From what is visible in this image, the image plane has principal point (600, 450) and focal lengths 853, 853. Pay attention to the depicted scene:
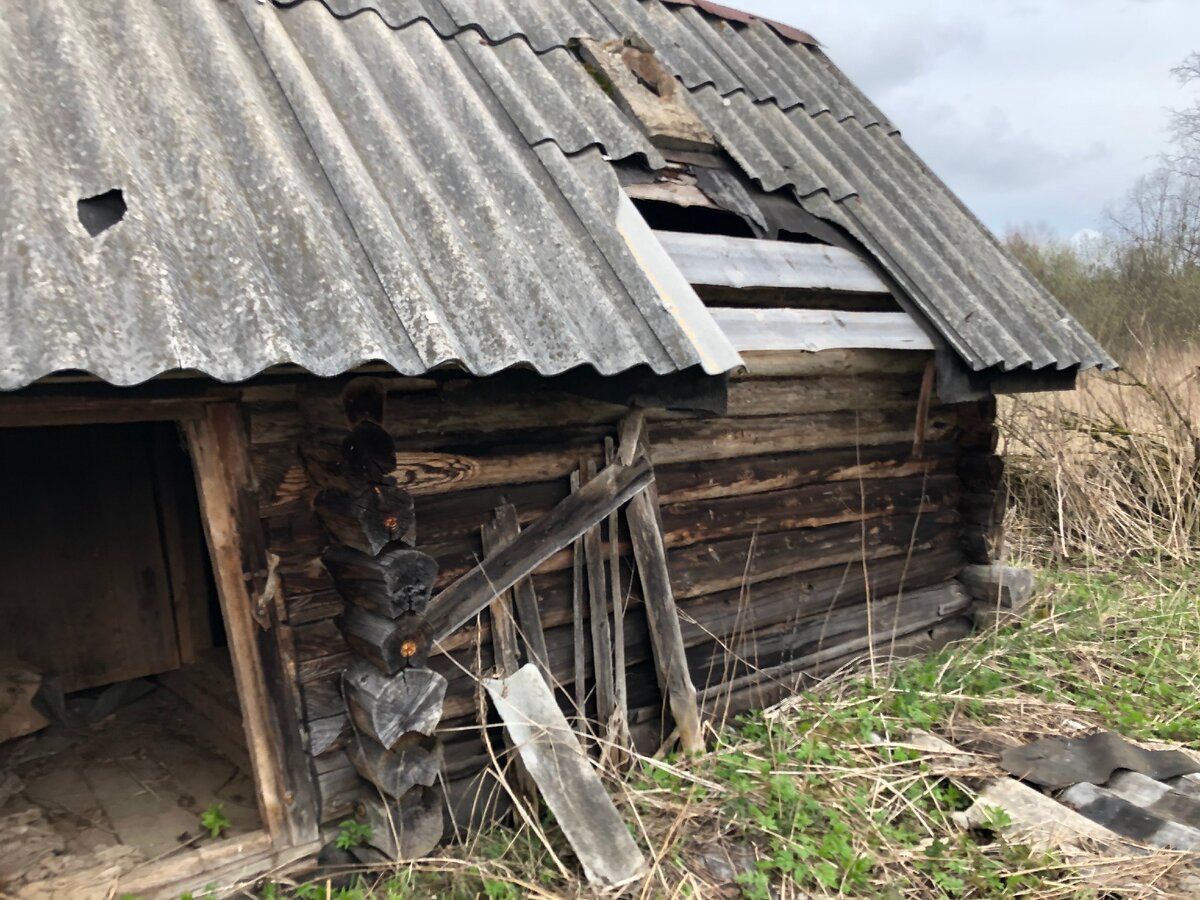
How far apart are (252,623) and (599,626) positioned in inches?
59.3

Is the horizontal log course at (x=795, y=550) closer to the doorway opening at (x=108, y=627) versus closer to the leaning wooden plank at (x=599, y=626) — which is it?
the leaning wooden plank at (x=599, y=626)

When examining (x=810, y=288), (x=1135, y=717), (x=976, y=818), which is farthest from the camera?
(x=1135, y=717)

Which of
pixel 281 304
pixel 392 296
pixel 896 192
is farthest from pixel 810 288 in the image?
pixel 281 304

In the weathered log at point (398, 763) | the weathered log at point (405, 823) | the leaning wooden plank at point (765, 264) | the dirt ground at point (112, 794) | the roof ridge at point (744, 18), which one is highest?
the roof ridge at point (744, 18)

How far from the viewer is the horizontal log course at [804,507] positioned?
4352 mm

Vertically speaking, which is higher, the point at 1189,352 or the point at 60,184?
the point at 1189,352

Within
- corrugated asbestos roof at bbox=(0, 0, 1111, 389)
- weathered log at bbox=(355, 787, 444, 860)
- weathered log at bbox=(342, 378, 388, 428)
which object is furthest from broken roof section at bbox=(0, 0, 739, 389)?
weathered log at bbox=(355, 787, 444, 860)

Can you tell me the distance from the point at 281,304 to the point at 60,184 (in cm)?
65

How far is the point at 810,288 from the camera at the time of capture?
4.23 m

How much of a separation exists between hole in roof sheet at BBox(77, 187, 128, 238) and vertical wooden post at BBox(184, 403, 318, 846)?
0.77 metres

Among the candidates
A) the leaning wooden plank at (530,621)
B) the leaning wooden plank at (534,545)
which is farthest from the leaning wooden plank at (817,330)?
→ the leaning wooden plank at (530,621)

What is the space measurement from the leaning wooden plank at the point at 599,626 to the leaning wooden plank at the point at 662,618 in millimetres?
202

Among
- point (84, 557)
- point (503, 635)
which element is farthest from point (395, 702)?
point (84, 557)

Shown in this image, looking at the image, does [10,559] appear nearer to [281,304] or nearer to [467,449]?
[467,449]
